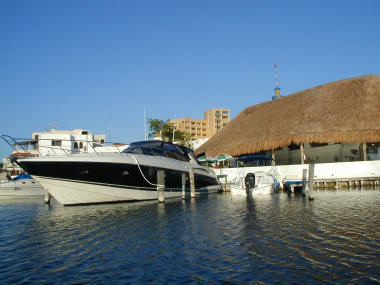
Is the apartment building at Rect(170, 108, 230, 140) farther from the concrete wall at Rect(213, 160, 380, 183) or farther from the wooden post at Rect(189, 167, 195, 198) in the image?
the wooden post at Rect(189, 167, 195, 198)

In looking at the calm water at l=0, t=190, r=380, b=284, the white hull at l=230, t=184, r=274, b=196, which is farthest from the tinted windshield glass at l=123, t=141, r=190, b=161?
the calm water at l=0, t=190, r=380, b=284

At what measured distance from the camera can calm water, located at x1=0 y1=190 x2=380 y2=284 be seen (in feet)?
26.0

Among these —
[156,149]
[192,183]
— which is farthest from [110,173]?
[192,183]

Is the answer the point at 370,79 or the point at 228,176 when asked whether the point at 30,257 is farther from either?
the point at 370,79

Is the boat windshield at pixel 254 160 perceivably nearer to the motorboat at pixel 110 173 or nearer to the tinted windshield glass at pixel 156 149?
the tinted windshield glass at pixel 156 149

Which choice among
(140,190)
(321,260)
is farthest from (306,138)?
(321,260)

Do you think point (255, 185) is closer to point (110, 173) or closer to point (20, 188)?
point (110, 173)

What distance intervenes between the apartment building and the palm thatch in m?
103

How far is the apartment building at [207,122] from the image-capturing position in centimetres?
14512

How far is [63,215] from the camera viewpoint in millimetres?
17828

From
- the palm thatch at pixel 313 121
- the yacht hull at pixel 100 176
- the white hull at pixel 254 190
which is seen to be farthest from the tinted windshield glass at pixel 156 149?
the palm thatch at pixel 313 121

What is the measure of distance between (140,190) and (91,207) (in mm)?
3426

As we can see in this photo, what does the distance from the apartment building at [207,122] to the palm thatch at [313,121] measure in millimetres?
102871

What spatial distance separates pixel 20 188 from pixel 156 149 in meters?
17.2
